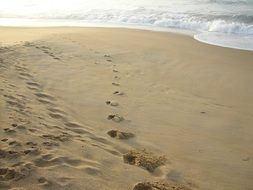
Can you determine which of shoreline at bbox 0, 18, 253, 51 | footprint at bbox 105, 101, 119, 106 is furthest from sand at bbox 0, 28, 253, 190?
shoreline at bbox 0, 18, 253, 51

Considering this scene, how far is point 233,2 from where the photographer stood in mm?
17312

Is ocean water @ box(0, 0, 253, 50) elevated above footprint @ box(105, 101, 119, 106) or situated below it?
above

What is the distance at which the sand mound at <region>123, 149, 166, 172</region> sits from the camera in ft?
11.8

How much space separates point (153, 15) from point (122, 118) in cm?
992

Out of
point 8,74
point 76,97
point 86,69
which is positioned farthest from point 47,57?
point 76,97

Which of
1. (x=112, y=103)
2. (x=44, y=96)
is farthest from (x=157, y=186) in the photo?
(x=44, y=96)

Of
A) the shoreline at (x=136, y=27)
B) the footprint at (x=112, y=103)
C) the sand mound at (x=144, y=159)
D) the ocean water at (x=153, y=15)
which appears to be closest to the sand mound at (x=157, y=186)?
the sand mound at (x=144, y=159)

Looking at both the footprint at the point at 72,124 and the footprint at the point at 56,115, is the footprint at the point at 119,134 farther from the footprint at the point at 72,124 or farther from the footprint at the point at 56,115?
the footprint at the point at 56,115

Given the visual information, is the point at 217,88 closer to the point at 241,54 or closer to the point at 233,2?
the point at 241,54

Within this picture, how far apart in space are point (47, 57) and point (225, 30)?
7.04 metres

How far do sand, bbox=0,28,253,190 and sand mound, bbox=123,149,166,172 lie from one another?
1 cm

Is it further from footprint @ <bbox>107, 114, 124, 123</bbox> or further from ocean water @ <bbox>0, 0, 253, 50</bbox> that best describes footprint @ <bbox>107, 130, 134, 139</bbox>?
ocean water @ <bbox>0, 0, 253, 50</bbox>

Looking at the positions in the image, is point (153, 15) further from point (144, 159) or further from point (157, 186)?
point (157, 186)

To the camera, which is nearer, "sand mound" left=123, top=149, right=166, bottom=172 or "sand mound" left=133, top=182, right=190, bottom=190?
"sand mound" left=133, top=182, right=190, bottom=190
